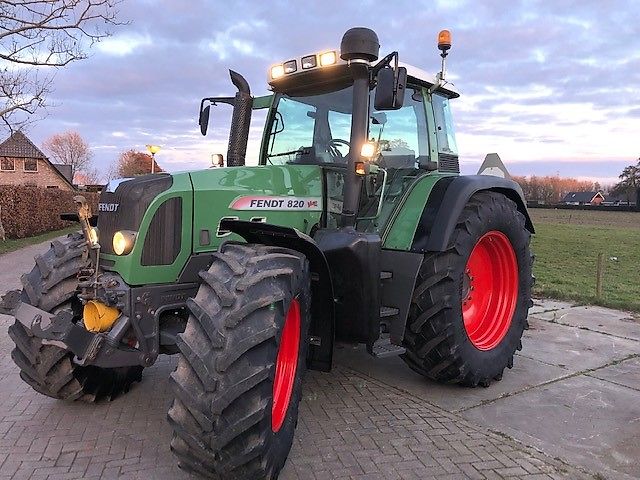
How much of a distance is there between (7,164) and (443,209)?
55.4m

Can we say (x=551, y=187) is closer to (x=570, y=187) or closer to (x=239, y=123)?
(x=570, y=187)

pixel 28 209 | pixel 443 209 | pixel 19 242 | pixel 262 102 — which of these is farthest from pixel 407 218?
pixel 28 209

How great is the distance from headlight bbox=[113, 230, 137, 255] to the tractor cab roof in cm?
202

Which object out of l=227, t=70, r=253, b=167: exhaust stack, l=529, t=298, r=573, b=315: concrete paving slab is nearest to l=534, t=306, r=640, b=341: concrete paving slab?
l=529, t=298, r=573, b=315: concrete paving slab

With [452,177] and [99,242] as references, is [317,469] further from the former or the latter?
[452,177]

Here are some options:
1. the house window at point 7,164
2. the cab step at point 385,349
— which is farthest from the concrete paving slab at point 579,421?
the house window at point 7,164

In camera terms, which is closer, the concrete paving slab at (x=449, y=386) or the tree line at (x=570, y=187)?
the concrete paving slab at (x=449, y=386)

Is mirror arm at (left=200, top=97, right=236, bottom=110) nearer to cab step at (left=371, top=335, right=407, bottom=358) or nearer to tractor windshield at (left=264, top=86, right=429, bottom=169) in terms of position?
tractor windshield at (left=264, top=86, right=429, bottom=169)

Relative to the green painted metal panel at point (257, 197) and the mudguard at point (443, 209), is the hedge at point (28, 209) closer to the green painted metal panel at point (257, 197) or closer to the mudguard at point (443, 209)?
the green painted metal panel at point (257, 197)

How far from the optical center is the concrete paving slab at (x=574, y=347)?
5.57 m

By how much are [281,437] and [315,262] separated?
1075 mm

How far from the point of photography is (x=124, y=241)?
346 centimetres

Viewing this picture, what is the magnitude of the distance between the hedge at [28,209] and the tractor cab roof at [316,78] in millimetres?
14128

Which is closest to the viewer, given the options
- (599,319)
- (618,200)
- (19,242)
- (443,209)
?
(443,209)
